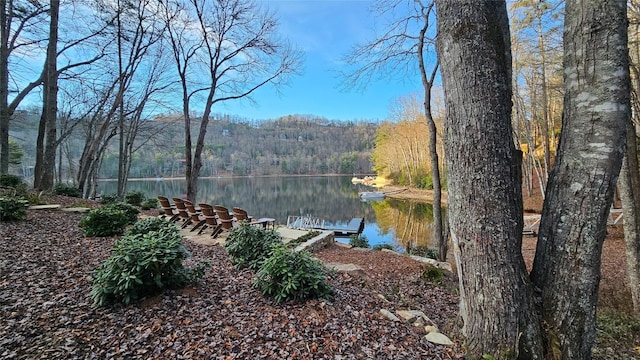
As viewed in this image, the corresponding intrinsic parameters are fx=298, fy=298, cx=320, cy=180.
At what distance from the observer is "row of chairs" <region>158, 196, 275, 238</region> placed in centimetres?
609

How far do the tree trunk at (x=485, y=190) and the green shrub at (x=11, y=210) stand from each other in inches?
242

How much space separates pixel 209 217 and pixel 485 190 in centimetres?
563

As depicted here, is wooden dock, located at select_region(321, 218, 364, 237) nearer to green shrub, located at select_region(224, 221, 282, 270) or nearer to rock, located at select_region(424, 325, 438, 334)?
green shrub, located at select_region(224, 221, 282, 270)

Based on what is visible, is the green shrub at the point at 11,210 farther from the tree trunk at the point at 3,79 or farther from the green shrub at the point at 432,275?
the green shrub at the point at 432,275

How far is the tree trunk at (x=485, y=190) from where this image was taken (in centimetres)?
185

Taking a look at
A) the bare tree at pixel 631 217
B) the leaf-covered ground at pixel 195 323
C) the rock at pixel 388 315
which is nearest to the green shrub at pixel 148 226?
the leaf-covered ground at pixel 195 323

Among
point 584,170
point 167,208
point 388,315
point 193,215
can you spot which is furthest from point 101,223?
point 584,170

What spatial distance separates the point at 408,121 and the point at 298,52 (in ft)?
54.6

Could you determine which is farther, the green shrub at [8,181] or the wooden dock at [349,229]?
the wooden dock at [349,229]

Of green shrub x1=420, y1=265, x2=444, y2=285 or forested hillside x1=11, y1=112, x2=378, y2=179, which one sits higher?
forested hillside x1=11, y1=112, x2=378, y2=179

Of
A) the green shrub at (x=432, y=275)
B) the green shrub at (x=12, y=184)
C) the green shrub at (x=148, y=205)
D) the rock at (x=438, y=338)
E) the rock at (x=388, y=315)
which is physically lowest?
the green shrub at (x=432, y=275)

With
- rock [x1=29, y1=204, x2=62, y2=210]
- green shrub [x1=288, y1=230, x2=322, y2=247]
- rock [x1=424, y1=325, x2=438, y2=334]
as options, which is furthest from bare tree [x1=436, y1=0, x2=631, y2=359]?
rock [x1=29, y1=204, x2=62, y2=210]

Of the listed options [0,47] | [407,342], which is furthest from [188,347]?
[0,47]

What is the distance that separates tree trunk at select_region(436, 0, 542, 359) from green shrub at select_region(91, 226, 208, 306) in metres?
2.26
